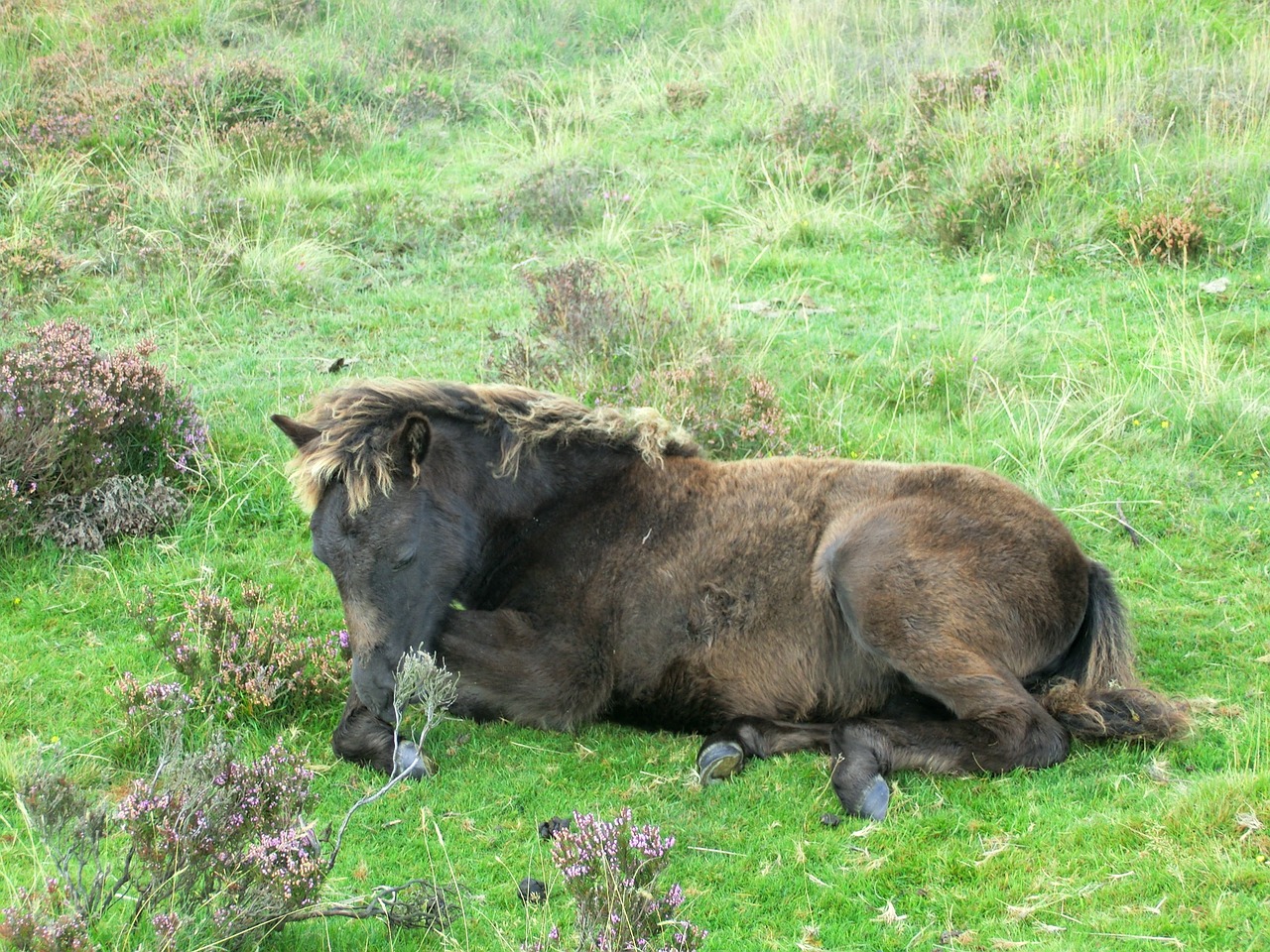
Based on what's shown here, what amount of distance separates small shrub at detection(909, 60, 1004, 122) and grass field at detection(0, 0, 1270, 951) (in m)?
0.05

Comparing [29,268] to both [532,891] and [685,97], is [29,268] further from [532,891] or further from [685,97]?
[532,891]

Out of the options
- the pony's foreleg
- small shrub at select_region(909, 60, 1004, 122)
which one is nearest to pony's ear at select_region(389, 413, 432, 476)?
the pony's foreleg

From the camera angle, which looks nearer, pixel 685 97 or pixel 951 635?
pixel 951 635

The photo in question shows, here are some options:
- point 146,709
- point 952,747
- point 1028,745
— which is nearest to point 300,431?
point 146,709

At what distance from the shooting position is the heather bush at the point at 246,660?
5.40m

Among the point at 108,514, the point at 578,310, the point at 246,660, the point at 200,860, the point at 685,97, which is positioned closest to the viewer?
the point at 200,860

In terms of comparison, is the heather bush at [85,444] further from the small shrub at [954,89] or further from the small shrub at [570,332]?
the small shrub at [954,89]

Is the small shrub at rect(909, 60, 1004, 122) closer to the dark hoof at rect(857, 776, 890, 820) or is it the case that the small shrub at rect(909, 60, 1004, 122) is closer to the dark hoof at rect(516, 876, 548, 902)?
the dark hoof at rect(857, 776, 890, 820)

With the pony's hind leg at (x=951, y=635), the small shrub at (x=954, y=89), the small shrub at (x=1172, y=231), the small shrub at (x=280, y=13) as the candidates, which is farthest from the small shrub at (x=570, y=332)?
the small shrub at (x=280, y=13)

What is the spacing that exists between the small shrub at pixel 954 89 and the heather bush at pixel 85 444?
345 inches

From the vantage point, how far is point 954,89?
1258cm

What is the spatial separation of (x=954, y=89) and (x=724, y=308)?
513 cm

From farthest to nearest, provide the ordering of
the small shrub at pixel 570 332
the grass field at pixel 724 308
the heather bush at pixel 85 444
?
the small shrub at pixel 570 332 → the heather bush at pixel 85 444 → the grass field at pixel 724 308

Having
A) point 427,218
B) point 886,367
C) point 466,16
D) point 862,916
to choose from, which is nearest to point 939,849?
point 862,916
